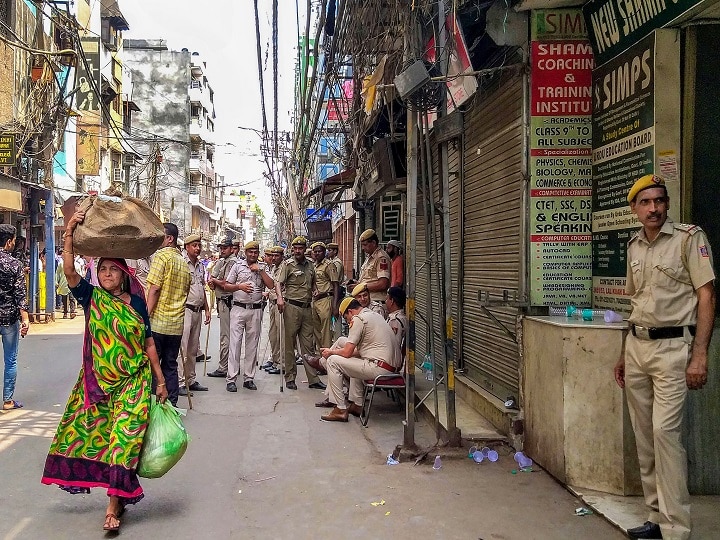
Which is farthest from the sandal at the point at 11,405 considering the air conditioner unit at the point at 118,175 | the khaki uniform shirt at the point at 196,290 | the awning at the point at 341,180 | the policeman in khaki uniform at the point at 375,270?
the air conditioner unit at the point at 118,175

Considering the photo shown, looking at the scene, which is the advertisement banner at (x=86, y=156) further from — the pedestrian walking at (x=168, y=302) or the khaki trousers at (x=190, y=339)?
the pedestrian walking at (x=168, y=302)

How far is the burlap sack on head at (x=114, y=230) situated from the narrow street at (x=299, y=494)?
1.76 meters

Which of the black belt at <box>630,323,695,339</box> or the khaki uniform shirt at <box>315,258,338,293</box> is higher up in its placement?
the khaki uniform shirt at <box>315,258,338,293</box>

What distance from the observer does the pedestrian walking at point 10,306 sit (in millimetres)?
7355

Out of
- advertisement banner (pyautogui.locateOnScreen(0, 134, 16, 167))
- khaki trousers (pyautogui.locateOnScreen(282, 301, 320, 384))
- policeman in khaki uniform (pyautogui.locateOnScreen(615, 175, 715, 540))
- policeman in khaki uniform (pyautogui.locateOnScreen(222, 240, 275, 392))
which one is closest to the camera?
policeman in khaki uniform (pyautogui.locateOnScreen(615, 175, 715, 540))

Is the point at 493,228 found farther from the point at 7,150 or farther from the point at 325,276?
the point at 7,150

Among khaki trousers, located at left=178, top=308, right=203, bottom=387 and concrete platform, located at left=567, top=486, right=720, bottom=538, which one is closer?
concrete platform, located at left=567, top=486, right=720, bottom=538

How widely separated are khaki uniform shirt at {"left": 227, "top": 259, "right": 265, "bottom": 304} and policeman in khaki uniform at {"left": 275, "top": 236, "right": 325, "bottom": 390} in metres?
0.30

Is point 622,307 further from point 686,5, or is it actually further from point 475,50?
point 475,50

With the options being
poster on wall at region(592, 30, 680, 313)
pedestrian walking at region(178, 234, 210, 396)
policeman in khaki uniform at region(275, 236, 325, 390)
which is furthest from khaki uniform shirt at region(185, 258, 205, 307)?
poster on wall at region(592, 30, 680, 313)

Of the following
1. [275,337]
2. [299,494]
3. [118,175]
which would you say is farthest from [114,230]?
[118,175]

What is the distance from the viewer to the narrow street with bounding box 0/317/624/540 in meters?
4.13

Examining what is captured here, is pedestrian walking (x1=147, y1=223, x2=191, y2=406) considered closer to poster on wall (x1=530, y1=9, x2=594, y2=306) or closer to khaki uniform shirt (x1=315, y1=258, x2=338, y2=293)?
khaki uniform shirt (x1=315, y1=258, x2=338, y2=293)

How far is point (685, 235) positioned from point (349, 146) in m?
11.5
